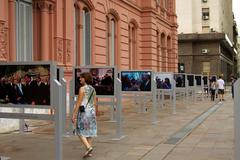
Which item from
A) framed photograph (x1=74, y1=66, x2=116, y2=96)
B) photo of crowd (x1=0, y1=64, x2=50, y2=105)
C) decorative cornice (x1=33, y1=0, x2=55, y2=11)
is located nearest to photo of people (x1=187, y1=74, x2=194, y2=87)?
decorative cornice (x1=33, y1=0, x2=55, y2=11)

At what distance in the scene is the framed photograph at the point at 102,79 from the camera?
1400cm

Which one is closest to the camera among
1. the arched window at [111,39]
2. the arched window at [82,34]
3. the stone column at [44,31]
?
the stone column at [44,31]

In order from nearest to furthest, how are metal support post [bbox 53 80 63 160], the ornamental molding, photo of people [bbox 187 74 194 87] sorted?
metal support post [bbox 53 80 63 160], the ornamental molding, photo of people [bbox 187 74 194 87]

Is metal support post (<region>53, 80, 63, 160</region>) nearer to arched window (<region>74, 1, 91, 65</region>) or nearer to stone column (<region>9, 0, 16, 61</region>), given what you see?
stone column (<region>9, 0, 16, 61</region>)

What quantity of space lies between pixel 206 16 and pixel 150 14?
160ft

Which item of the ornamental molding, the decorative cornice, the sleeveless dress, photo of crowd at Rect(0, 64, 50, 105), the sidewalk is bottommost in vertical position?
the sidewalk

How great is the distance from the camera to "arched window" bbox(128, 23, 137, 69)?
31.0m

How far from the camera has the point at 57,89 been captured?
9492mm

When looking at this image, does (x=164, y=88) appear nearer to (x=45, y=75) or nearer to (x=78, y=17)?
(x=78, y=17)

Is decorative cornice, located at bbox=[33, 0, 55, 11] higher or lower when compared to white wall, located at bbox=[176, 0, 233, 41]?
lower

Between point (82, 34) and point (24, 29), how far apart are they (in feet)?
17.5

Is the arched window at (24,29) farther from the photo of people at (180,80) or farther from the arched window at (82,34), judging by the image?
the photo of people at (180,80)

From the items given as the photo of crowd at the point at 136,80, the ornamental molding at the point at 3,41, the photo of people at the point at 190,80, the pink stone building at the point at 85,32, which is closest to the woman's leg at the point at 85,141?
the ornamental molding at the point at 3,41

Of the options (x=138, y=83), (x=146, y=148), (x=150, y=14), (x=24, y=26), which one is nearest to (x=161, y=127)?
(x=138, y=83)
